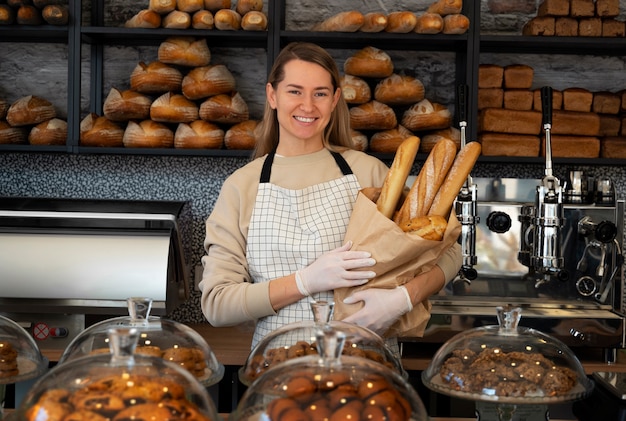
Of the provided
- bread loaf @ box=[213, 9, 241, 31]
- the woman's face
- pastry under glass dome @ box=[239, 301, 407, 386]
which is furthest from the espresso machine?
pastry under glass dome @ box=[239, 301, 407, 386]

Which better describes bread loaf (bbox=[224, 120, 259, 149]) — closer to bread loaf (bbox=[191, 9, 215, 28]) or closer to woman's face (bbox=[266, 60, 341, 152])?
bread loaf (bbox=[191, 9, 215, 28])

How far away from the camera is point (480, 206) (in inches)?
106

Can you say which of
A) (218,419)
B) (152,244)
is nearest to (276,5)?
(152,244)

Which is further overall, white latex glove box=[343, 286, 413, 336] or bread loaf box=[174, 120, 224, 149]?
bread loaf box=[174, 120, 224, 149]

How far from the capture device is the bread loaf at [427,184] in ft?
5.77

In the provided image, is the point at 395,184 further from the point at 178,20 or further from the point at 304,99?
the point at 178,20

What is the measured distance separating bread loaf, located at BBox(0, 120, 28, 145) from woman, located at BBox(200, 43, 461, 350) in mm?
1172

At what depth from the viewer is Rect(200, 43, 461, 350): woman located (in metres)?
1.84

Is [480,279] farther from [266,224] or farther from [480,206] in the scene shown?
[266,224]

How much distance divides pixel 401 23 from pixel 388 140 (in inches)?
15.4

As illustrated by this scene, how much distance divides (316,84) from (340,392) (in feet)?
3.80

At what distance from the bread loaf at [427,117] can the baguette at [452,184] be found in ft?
3.42

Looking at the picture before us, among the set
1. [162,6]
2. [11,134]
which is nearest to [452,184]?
[162,6]

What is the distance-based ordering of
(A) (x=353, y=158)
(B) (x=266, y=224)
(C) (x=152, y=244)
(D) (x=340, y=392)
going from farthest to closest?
(C) (x=152, y=244)
(A) (x=353, y=158)
(B) (x=266, y=224)
(D) (x=340, y=392)
